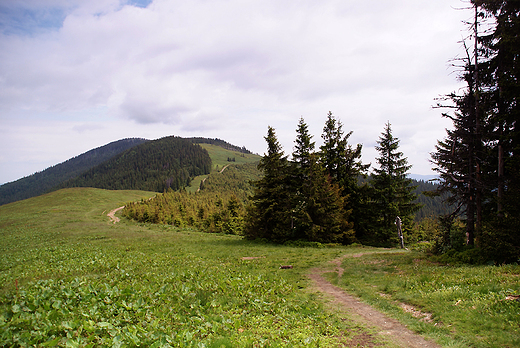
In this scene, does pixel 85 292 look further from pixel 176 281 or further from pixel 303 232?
pixel 303 232

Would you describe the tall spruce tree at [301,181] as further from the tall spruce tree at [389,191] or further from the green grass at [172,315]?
the green grass at [172,315]

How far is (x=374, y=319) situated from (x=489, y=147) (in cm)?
1471

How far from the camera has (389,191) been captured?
Result: 112 feet

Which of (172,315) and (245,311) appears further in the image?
(245,311)

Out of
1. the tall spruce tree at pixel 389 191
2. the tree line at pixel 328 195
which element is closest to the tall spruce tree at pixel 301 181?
the tree line at pixel 328 195

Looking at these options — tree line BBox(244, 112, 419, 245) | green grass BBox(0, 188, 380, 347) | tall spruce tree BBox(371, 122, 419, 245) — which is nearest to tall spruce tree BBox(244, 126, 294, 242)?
tree line BBox(244, 112, 419, 245)

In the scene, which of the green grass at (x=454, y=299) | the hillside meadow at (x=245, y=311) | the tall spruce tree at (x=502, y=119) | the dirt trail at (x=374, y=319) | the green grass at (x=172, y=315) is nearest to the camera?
the green grass at (x=172, y=315)

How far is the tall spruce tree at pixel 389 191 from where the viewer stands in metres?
33.9

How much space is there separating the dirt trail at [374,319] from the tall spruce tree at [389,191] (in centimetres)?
2510

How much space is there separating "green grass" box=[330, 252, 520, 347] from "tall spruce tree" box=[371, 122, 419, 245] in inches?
834

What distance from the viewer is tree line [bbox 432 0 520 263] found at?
13383mm

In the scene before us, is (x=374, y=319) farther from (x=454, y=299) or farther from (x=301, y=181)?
(x=301, y=181)

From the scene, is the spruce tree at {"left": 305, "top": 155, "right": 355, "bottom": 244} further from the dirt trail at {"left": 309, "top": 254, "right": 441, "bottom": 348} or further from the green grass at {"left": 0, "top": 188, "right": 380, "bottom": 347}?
the green grass at {"left": 0, "top": 188, "right": 380, "bottom": 347}

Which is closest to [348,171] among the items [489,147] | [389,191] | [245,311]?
[389,191]
